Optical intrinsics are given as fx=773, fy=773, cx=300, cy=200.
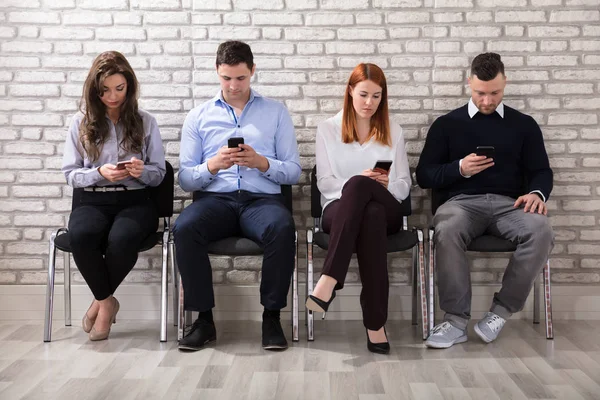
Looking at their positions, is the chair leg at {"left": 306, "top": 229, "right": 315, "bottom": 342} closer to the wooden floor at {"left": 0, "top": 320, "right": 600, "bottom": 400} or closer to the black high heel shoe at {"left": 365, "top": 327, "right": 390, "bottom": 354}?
the wooden floor at {"left": 0, "top": 320, "right": 600, "bottom": 400}

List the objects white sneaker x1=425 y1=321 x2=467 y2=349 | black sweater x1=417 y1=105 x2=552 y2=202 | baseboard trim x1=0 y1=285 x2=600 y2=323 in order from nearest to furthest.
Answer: white sneaker x1=425 y1=321 x2=467 y2=349, black sweater x1=417 y1=105 x2=552 y2=202, baseboard trim x1=0 y1=285 x2=600 y2=323

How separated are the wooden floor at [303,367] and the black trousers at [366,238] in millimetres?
242

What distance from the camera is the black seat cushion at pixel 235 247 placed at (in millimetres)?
3854

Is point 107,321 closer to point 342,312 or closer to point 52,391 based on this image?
point 52,391

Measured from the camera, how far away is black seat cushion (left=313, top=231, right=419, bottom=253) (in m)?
3.90

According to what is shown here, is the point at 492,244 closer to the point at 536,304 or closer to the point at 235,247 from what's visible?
the point at 536,304

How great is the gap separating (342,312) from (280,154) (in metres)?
1.03

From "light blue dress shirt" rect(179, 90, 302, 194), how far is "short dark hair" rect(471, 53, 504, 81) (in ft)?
3.43

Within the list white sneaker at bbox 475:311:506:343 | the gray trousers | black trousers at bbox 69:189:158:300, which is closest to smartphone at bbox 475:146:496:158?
the gray trousers

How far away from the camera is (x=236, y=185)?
4.12 m

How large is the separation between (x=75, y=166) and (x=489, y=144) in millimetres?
2237

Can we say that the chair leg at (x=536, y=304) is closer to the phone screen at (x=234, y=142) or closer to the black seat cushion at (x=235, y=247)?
the black seat cushion at (x=235, y=247)

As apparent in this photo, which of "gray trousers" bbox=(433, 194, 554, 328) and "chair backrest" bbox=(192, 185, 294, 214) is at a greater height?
"chair backrest" bbox=(192, 185, 294, 214)

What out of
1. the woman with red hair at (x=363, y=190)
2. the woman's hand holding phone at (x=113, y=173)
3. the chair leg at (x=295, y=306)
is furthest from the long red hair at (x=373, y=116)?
the woman's hand holding phone at (x=113, y=173)
